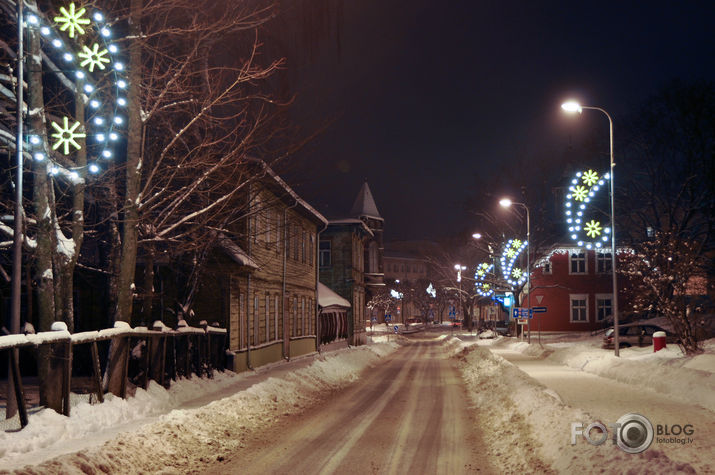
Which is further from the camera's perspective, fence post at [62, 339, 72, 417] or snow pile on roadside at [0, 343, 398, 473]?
fence post at [62, 339, 72, 417]

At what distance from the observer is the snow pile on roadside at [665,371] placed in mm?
14566

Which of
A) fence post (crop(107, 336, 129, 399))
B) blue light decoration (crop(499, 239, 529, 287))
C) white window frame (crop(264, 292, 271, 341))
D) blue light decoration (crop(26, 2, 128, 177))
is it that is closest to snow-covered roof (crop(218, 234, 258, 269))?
white window frame (crop(264, 292, 271, 341))

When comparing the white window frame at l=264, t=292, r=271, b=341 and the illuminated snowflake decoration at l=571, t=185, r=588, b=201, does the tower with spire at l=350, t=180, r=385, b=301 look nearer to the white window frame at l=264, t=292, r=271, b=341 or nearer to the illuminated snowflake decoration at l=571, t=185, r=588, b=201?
the white window frame at l=264, t=292, r=271, b=341

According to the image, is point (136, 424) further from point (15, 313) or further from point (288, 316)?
point (288, 316)

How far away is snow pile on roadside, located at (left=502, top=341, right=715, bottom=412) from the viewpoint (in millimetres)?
14566

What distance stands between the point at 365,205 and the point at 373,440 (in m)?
51.5

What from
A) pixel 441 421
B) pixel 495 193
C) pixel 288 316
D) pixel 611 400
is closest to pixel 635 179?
pixel 495 193

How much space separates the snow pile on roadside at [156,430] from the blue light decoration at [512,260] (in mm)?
35218

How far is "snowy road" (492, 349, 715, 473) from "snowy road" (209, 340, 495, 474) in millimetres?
2378

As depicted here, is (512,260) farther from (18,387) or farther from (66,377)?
(18,387)

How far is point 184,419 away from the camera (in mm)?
11336

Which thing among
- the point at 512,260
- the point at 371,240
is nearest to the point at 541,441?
the point at 512,260

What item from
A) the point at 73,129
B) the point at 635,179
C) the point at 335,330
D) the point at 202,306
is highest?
the point at 635,179

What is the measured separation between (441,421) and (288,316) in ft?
65.2
